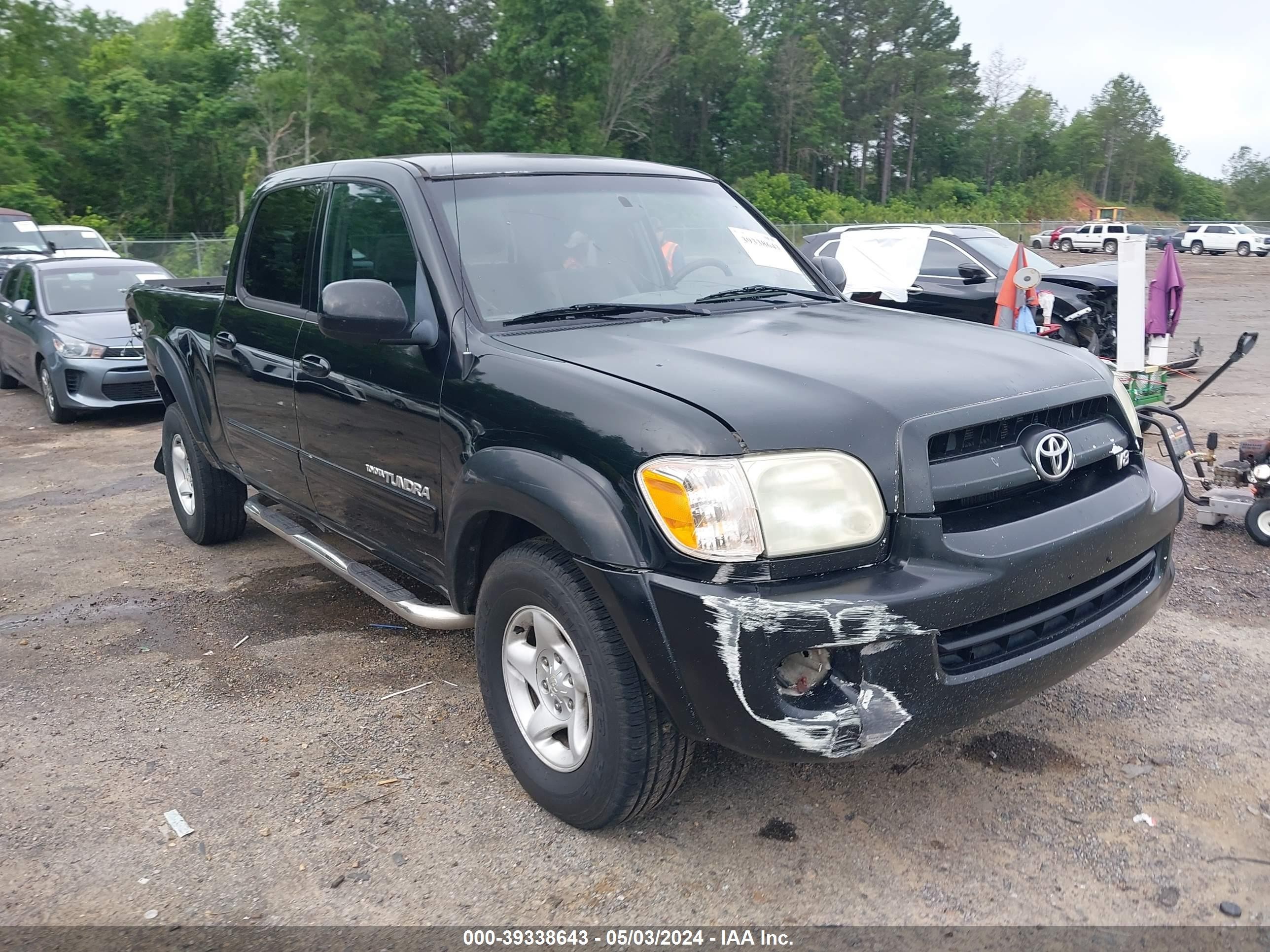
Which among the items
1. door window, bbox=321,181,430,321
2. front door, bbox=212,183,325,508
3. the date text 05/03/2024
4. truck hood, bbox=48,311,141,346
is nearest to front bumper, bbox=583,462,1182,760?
the date text 05/03/2024

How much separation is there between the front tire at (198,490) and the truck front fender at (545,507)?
9.31ft

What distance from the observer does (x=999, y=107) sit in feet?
301

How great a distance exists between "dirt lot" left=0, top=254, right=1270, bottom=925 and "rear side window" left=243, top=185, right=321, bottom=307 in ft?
5.01

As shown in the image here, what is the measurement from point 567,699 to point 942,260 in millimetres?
10594

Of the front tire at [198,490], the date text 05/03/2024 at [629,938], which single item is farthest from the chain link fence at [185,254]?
the date text 05/03/2024 at [629,938]

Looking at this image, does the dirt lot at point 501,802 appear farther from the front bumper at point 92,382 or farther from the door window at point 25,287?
the door window at point 25,287

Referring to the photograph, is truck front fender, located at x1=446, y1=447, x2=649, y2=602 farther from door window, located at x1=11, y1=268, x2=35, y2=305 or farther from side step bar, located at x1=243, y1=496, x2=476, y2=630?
door window, located at x1=11, y1=268, x2=35, y2=305

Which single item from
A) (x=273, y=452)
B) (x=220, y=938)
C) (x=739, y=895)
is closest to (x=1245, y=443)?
(x=739, y=895)

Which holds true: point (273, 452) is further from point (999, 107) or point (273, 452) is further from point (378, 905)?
point (999, 107)

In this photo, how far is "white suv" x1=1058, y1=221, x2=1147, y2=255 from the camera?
46719mm

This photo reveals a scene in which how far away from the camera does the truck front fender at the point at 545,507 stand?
8.50 feet

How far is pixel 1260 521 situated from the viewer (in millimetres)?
5508

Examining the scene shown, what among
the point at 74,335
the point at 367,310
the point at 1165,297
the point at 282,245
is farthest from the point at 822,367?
the point at 74,335

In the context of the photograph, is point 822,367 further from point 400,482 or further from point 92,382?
point 92,382
